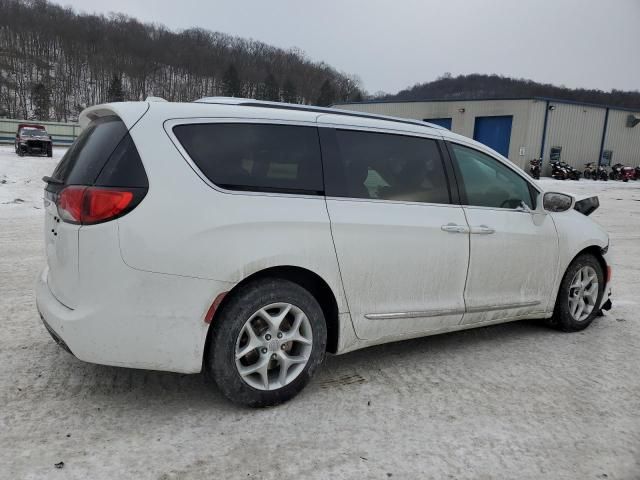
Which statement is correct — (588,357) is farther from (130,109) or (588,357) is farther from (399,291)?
(130,109)

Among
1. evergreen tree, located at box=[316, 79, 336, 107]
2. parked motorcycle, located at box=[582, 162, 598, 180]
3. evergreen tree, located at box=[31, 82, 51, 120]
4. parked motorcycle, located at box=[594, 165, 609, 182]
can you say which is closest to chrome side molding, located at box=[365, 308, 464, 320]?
parked motorcycle, located at box=[582, 162, 598, 180]

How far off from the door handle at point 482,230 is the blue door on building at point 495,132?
2960 cm

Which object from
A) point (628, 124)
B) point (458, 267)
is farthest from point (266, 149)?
point (628, 124)

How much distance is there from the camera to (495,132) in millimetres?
32500

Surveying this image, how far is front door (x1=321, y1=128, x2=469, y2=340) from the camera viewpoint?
3.23m

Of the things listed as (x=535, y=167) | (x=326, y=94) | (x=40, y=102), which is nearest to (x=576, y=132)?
(x=535, y=167)

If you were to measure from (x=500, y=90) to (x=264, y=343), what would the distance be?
8061 cm

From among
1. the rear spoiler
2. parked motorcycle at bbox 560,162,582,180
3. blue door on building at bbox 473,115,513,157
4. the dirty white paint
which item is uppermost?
blue door on building at bbox 473,115,513,157

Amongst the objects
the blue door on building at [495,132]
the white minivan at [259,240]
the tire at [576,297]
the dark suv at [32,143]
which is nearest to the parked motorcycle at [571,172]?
the blue door on building at [495,132]

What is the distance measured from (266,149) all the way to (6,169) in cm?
1985

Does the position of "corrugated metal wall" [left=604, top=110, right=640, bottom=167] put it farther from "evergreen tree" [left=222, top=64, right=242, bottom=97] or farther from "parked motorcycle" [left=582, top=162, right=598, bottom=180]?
"evergreen tree" [left=222, top=64, right=242, bottom=97]

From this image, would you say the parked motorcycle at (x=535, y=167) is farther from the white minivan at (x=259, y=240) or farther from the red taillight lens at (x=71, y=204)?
the red taillight lens at (x=71, y=204)

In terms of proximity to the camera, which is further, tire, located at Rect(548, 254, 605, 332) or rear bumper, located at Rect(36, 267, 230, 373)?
tire, located at Rect(548, 254, 605, 332)

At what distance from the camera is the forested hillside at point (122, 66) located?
95.9m
